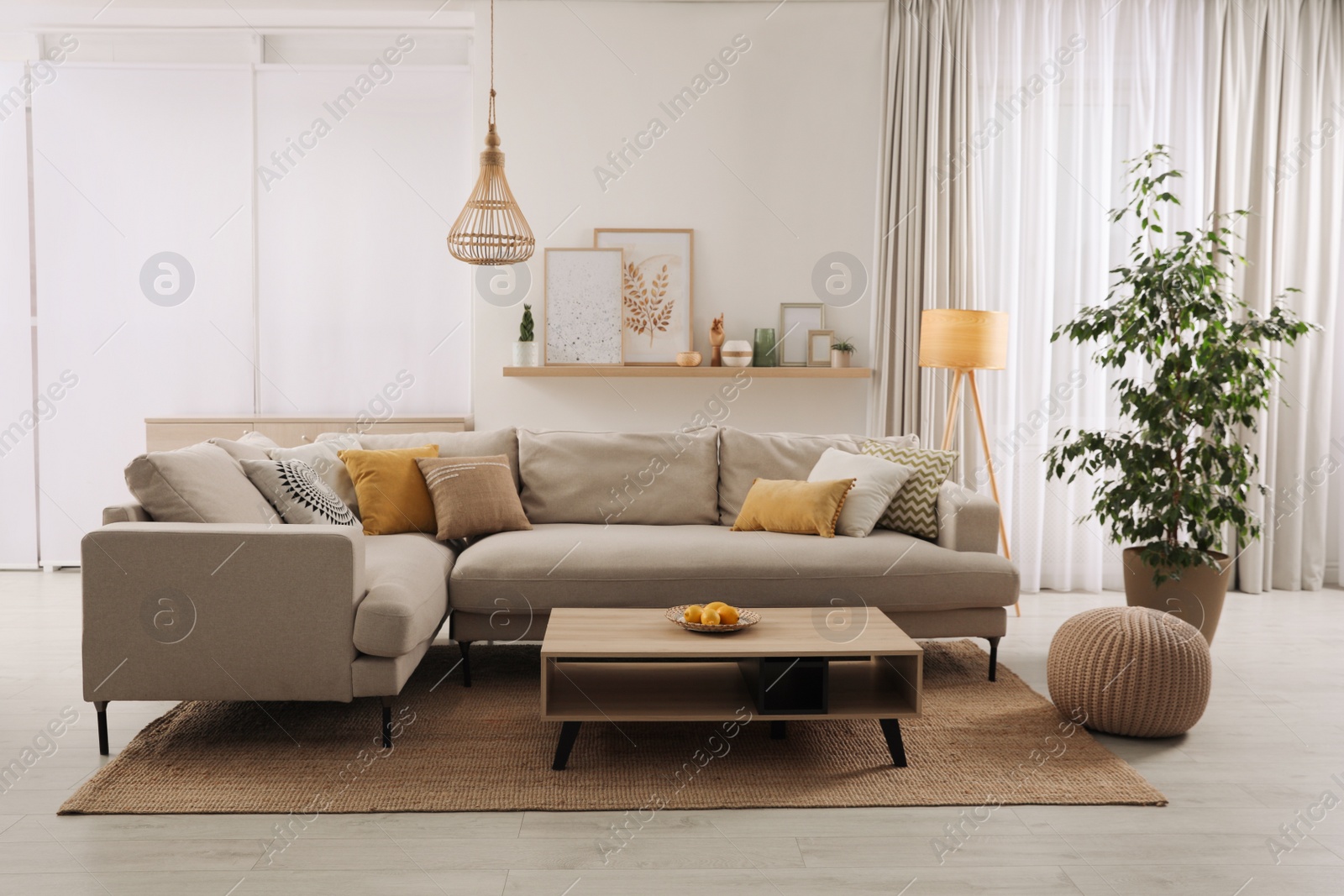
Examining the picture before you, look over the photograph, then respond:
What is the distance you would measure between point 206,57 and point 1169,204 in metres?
5.12

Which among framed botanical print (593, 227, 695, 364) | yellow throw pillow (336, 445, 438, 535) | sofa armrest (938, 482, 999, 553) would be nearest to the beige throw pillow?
yellow throw pillow (336, 445, 438, 535)

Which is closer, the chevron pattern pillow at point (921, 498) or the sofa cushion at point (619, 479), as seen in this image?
the chevron pattern pillow at point (921, 498)

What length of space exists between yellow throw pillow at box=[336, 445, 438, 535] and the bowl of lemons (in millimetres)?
1362

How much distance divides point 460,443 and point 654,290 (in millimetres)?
1432

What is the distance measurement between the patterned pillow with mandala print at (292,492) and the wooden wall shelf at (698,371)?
162 centimetres

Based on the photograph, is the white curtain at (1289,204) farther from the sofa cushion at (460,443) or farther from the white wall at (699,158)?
the sofa cushion at (460,443)

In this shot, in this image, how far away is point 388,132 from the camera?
5.04m

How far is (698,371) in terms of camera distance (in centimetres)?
476

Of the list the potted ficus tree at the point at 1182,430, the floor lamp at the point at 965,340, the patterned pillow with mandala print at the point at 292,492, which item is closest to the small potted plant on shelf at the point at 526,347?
the patterned pillow with mandala print at the point at 292,492

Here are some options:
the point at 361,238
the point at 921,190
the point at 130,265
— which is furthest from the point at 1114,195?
the point at 130,265

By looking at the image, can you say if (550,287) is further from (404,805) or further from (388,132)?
(404,805)

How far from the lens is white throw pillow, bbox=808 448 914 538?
358 centimetres

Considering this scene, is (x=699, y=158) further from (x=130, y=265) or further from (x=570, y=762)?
(x=570, y=762)

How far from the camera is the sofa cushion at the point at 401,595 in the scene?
2604mm
